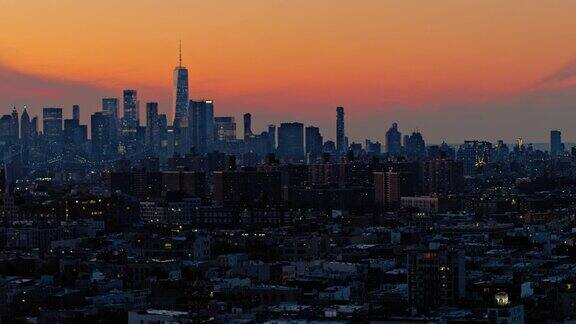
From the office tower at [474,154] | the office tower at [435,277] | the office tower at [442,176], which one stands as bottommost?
the office tower at [435,277]

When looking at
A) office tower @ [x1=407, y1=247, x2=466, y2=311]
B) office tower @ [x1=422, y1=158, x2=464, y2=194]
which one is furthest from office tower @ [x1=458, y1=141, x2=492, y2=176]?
office tower @ [x1=407, y1=247, x2=466, y2=311]

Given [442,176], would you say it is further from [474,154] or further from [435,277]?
[435,277]

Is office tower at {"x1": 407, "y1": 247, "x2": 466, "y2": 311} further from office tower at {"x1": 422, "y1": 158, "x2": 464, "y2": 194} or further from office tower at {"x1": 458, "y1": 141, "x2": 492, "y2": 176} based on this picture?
office tower at {"x1": 458, "y1": 141, "x2": 492, "y2": 176}

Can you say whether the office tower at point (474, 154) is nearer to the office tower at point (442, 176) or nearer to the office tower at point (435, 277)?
the office tower at point (442, 176)

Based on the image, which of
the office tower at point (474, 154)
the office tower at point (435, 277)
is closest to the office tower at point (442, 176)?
the office tower at point (474, 154)

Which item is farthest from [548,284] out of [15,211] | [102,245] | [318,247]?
[15,211]

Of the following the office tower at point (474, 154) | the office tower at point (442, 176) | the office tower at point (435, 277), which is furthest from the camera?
the office tower at point (474, 154)
